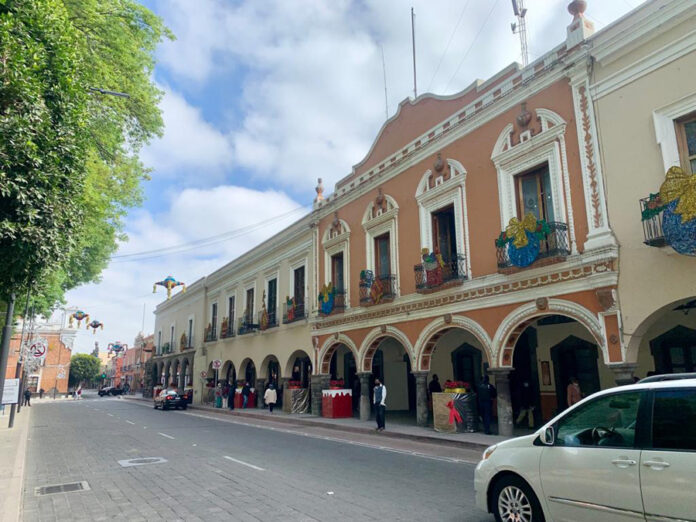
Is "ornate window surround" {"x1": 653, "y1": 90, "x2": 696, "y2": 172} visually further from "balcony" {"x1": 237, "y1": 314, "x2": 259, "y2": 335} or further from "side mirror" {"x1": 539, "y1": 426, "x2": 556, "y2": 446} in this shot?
"balcony" {"x1": 237, "y1": 314, "x2": 259, "y2": 335}

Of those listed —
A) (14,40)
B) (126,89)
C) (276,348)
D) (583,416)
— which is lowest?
(583,416)

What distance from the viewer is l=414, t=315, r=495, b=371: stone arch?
14386mm

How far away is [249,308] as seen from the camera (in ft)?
102

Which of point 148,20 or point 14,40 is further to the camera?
point 148,20

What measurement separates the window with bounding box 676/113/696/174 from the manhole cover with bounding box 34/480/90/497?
1269 cm

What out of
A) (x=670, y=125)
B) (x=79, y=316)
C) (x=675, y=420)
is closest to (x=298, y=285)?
(x=670, y=125)

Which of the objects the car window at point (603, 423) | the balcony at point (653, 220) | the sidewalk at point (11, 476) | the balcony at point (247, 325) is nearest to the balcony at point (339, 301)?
the balcony at point (247, 325)

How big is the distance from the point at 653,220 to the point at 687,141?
1.94m

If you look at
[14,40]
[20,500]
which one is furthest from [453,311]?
[14,40]

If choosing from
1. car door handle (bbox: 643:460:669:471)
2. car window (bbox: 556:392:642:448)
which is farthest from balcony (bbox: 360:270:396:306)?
car door handle (bbox: 643:460:669:471)

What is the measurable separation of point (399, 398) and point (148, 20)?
17992mm

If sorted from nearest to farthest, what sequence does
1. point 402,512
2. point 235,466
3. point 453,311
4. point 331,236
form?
point 402,512, point 235,466, point 453,311, point 331,236

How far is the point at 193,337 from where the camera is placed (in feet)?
130

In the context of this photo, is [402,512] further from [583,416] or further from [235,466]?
[235,466]
